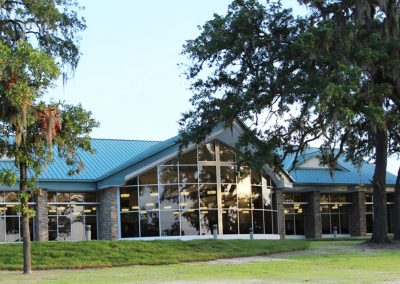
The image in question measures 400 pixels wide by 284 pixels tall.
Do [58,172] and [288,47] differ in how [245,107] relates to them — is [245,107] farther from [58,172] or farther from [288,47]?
[58,172]

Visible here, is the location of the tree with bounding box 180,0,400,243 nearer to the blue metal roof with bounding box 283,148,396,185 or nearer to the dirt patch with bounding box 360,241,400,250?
the dirt patch with bounding box 360,241,400,250

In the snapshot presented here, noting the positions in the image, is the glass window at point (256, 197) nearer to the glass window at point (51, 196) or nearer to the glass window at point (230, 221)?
the glass window at point (230, 221)

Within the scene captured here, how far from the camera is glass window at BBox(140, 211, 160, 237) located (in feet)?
124

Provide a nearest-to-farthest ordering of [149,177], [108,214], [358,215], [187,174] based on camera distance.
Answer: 1. [149,177]
2. [108,214]
3. [187,174]
4. [358,215]

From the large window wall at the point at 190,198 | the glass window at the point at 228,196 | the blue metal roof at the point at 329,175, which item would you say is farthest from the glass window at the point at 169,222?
the blue metal roof at the point at 329,175

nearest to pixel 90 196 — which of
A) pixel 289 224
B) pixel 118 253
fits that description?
pixel 289 224

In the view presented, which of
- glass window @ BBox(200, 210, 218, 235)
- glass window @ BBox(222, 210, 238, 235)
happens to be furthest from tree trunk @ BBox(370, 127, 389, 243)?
glass window @ BBox(200, 210, 218, 235)

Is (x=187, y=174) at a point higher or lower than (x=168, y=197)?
Result: higher

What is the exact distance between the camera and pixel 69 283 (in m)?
15.8

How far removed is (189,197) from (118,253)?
47.3 feet

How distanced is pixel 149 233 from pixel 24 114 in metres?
20.7

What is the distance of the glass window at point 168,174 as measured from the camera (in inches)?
1501

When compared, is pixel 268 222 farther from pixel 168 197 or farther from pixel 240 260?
pixel 240 260

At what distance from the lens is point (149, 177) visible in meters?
38.1
